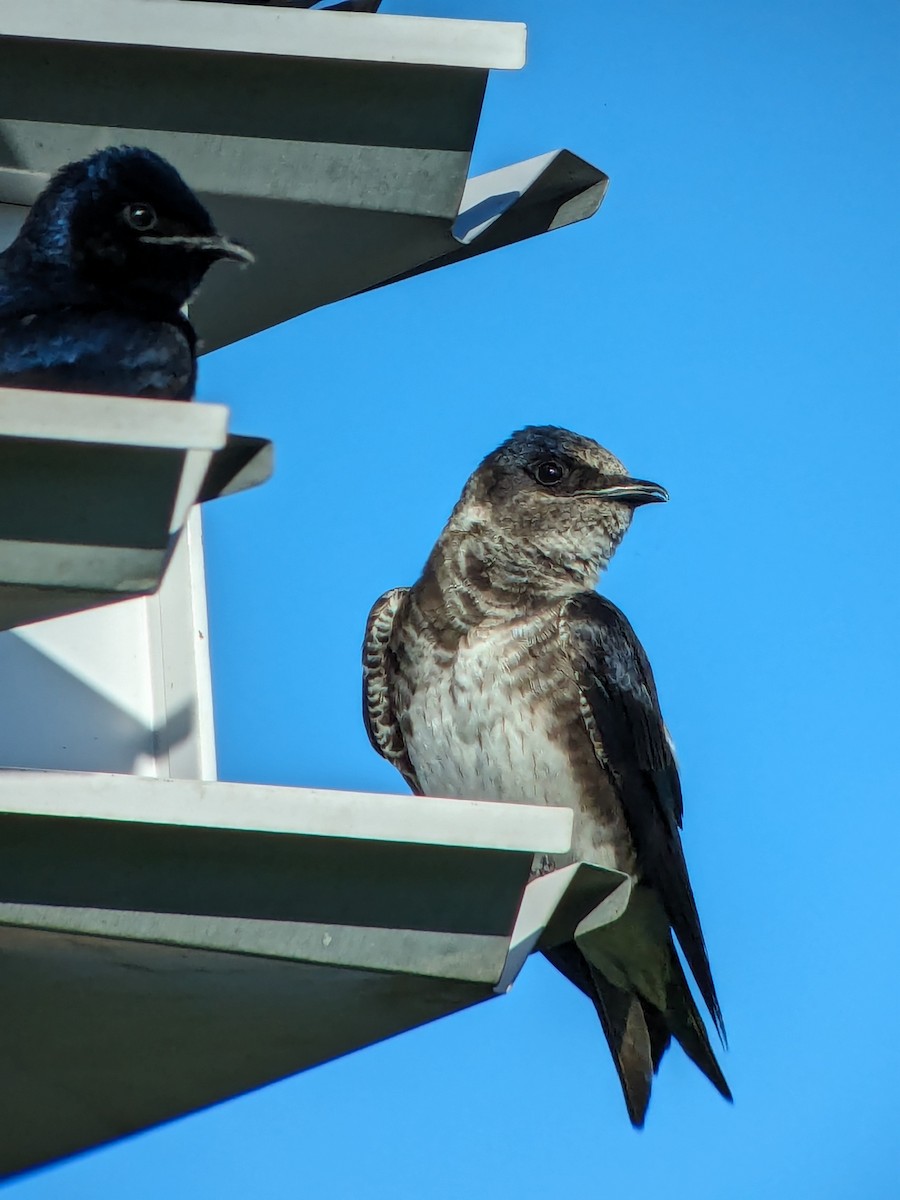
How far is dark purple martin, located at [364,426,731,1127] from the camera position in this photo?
3389 millimetres

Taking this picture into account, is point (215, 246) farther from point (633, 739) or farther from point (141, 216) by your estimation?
point (633, 739)

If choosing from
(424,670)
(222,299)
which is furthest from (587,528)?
(222,299)

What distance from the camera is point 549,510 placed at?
3.83 metres

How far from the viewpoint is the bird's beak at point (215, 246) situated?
262 centimetres

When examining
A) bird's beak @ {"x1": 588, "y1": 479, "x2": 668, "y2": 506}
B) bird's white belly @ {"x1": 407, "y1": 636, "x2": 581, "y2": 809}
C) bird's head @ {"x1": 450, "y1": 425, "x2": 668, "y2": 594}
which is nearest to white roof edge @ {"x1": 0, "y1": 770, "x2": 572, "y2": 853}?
bird's white belly @ {"x1": 407, "y1": 636, "x2": 581, "y2": 809}

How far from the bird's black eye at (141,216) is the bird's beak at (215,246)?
5 cm

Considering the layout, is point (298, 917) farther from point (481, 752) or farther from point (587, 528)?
point (587, 528)

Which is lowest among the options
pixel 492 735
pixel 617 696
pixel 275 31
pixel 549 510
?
pixel 492 735

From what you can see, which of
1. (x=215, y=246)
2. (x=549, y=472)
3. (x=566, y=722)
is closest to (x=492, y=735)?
(x=566, y=722)

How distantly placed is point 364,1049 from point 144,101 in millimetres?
1373

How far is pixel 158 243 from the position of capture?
→ 105 inches

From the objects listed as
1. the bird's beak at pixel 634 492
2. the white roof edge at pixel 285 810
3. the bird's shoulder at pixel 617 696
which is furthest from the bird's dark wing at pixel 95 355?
the bird's beak at pixel 634 492

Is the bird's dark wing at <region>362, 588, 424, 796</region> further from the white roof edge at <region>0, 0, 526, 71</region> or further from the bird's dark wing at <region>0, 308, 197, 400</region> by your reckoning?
the white roof edge at <region>0, 0, 526, 71</region>

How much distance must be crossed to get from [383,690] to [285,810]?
1.83 metres
